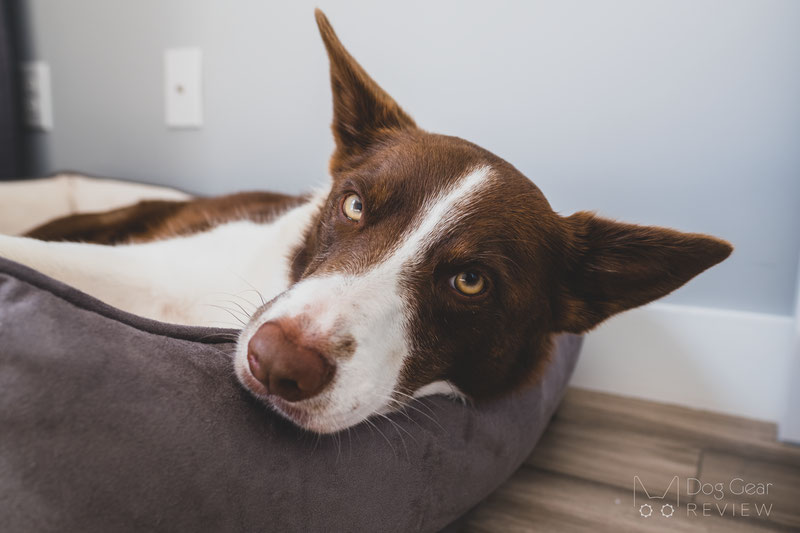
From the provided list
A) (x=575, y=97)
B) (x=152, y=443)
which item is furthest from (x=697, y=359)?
(x=152, y=443)

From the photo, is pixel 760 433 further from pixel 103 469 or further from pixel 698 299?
pixel 103 469

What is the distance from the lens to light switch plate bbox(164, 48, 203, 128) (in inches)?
95.4

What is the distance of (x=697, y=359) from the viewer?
1.91 m

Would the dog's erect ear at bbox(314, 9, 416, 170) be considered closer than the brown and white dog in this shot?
No

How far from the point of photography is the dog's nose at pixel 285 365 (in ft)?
2.62

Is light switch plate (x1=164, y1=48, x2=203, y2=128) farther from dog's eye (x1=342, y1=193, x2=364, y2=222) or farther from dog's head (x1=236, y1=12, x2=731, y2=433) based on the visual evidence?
dog's eye (x1=342, y1=193, x2=364, y2=222)

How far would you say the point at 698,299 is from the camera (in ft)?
6.27

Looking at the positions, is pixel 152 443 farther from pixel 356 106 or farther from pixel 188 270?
pixel 356 106

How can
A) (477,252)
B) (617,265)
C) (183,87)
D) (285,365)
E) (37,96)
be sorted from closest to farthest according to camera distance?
(285,365) → (477,252) → (617,265) → (183,87) → (37,96)

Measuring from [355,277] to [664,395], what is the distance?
57.5 inches

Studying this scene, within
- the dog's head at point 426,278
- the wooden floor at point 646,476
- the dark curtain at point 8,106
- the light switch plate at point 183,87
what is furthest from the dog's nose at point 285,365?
the dark curtain at point 8,106

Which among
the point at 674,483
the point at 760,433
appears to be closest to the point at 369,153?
the point at 674,483

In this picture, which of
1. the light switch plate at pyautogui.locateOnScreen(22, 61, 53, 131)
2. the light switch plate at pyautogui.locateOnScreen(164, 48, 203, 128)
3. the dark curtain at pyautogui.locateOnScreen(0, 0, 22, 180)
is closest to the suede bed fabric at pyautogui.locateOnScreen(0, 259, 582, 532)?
the light switch plate at pyautogui.locateOnScreen(164, 48, 203, 128)

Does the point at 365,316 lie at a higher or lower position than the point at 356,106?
lower
